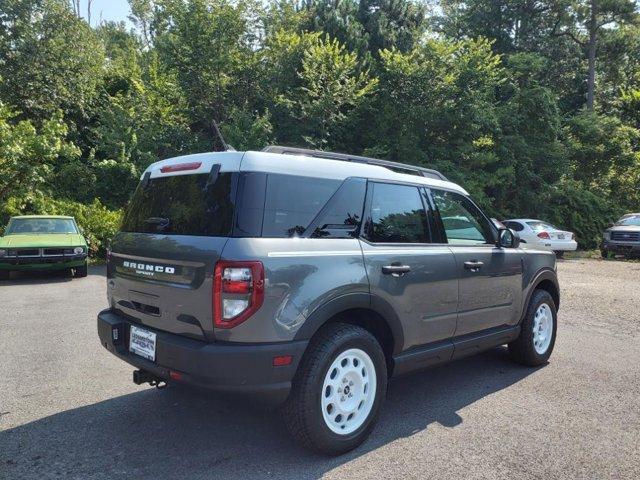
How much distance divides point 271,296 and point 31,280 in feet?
35.2

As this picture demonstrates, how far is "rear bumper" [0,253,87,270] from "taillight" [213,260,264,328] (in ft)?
31.5

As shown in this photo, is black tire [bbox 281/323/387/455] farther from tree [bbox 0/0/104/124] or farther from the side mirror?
tree [bbox 0/0/104/124]

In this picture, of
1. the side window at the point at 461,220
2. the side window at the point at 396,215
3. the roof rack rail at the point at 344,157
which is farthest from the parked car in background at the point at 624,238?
the side window at the point at 396,215

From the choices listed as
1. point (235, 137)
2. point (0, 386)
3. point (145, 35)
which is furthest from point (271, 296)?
point (145, 35)

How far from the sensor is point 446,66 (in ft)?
67.6

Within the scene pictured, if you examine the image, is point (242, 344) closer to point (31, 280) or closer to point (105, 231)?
point (31, 280)

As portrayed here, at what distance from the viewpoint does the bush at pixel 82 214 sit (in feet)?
48.3

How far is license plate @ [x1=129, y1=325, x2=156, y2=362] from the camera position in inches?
129

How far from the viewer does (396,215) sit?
12.8ft

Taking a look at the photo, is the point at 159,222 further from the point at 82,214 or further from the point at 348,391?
the point at 82,214

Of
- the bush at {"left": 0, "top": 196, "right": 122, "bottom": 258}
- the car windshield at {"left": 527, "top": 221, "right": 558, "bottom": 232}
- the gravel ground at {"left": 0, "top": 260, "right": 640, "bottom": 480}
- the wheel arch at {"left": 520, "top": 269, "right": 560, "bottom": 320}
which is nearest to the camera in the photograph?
the gravel ground at {"left": 0, "top": 260, "right": 640, "bottom": 480}

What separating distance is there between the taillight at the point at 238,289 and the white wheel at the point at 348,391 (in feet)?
2.34

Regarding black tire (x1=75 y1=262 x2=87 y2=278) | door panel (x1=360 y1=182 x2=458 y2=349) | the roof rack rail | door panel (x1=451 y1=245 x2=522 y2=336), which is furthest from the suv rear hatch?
black tire (x1=75 y1=262 x2=87 y2=278)

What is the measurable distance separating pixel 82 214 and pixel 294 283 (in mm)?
14291
